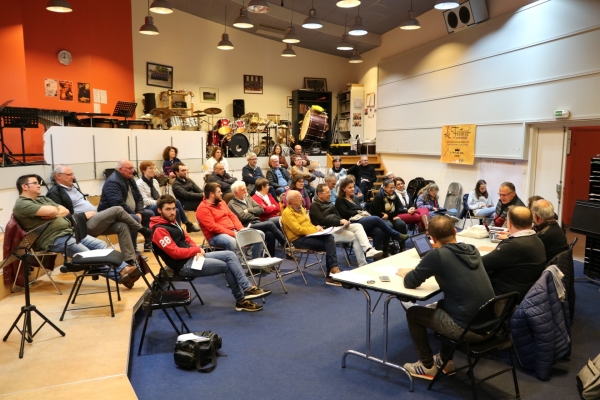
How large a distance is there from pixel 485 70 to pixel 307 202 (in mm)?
4642

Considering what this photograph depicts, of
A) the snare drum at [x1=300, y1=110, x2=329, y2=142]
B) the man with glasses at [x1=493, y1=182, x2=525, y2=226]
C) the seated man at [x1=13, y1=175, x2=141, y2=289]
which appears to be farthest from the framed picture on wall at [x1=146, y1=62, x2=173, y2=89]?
the man with glasses at [x1=493, y1=182, x2=525, y2=226]

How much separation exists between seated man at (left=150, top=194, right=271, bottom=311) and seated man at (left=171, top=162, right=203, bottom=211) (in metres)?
2.67

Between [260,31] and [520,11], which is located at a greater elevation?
[260,31]

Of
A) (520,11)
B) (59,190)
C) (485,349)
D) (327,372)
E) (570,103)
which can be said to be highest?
Answer: (520,11)

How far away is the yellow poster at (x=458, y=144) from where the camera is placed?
9410 millimetres

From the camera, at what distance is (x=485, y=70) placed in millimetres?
8992

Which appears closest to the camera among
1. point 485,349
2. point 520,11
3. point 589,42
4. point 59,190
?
point 485,349

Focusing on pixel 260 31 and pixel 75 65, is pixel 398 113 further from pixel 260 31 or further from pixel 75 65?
pixel 75 65

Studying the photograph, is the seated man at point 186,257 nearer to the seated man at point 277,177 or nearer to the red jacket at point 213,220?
the red jacket at point 213,220

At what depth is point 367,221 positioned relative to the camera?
6.27 metres

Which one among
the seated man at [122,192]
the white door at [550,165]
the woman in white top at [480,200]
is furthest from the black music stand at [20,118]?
the white door at [550,165]

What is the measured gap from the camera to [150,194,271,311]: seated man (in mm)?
→ 4207

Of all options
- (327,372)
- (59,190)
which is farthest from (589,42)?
(59,190)

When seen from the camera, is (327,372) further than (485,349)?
Yes
